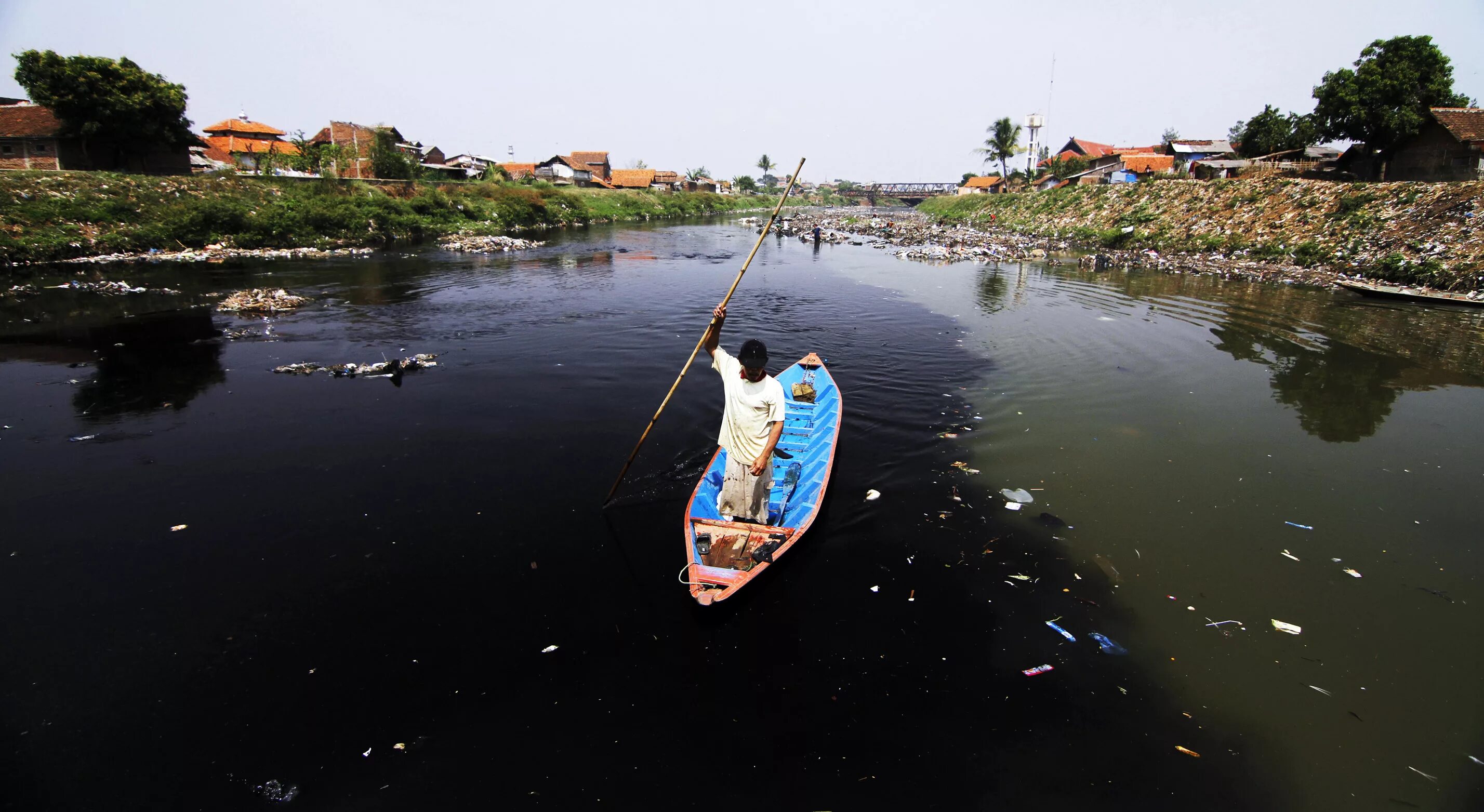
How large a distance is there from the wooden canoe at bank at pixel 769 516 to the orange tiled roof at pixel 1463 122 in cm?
3445

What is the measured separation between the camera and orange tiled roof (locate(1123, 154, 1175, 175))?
1850 inches

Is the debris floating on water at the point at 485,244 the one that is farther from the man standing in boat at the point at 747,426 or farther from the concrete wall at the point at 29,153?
the man standing in boat at the point at 747,426

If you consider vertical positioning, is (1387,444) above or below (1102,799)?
above

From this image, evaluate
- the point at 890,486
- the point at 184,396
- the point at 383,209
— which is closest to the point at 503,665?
the point at 890,486

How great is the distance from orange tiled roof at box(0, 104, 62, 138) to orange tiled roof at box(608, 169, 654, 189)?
176ft

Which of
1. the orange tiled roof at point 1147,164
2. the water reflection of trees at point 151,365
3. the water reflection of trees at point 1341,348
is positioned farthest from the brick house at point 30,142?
the orange tiled roof at point 1147,164

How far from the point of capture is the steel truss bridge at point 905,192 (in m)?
118

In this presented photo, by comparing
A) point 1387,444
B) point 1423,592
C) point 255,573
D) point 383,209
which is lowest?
point 255,573

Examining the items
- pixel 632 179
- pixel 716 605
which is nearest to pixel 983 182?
pixel 632 179

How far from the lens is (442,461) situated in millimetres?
8133

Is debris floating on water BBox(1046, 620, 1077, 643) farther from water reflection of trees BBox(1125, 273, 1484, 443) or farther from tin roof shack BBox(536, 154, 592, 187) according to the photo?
tin roof shack BBox(536, 154, 592, 187)

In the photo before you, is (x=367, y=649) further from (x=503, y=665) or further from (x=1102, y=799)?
(x=1102, y=799)

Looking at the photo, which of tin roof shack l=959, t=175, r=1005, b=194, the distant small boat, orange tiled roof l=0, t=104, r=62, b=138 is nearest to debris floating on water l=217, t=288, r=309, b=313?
orange tiled roof l=0, t=104, r=62, b=138

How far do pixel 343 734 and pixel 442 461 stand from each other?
4.38 m
